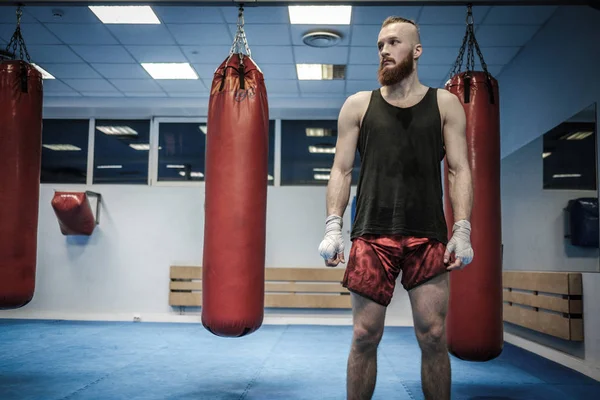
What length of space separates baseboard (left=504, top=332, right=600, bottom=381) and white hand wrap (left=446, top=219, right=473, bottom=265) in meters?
2.59

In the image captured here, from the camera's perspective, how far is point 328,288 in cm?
714

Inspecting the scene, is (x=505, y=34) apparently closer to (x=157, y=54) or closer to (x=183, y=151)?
(x=157, y=54)

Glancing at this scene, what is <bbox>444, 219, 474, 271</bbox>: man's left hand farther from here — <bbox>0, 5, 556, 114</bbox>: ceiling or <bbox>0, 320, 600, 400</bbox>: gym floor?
<bbox>0, 5, 556, 114</bbox>: ceiling

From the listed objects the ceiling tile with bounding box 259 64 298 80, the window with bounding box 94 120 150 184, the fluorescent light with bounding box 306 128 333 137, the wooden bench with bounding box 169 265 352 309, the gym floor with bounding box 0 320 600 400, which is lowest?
the gym floor with bounding box 0 320 600 400

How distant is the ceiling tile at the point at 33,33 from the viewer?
16.9 ft

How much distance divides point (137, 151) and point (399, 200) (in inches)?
265

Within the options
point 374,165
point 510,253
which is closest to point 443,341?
point 374,165

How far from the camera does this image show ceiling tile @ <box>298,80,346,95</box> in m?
6.62

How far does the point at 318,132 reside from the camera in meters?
7.90

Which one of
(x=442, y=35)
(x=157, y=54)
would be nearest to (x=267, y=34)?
(x=157, y=54)

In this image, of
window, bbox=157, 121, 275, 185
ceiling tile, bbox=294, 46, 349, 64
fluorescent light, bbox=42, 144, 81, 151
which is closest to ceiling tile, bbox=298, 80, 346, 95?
ceiling tile, bbox=294, 46, 349, 64

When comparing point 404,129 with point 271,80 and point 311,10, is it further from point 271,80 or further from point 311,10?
point 271,80

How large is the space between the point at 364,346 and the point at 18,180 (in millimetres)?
2193

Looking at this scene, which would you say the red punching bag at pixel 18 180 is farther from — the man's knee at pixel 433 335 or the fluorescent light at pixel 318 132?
the fluorescent light at pixel 318 132
